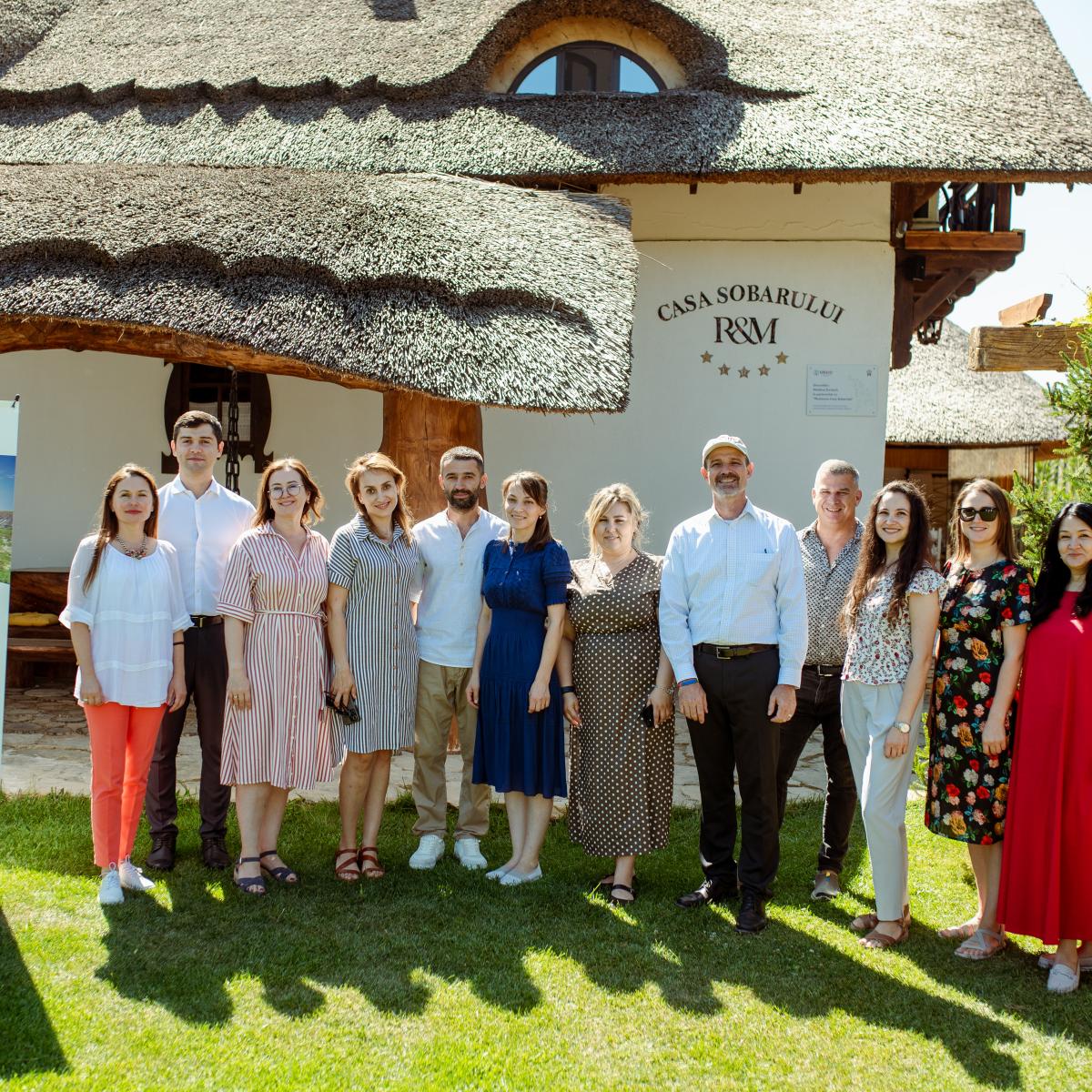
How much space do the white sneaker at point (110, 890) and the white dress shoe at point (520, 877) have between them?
55.0 inches

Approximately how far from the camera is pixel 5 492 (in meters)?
3.98

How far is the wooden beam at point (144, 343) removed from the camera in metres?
5.66

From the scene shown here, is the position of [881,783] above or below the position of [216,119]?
below

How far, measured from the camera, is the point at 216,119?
8305 mm

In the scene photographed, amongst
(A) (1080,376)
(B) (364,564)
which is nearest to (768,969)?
(B) (364,564)

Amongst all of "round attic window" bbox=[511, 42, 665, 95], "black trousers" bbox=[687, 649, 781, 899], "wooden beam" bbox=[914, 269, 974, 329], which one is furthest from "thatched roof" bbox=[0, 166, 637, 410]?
"wooden beam" bbox=[914, 269, 974, 329]

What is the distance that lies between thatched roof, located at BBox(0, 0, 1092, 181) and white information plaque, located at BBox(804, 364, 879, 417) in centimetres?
148

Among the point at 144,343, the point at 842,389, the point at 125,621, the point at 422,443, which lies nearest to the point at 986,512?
the point at 125,621

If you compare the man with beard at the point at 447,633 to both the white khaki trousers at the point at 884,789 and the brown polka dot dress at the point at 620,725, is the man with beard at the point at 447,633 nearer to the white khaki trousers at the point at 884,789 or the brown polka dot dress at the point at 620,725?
the brown polka dot dress at the point at 620,725

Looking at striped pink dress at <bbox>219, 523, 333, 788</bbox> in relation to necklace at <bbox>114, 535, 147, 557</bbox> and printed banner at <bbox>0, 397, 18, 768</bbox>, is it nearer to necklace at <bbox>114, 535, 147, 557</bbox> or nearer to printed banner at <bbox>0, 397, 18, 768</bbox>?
necklace at <bbox>114, 535, 147, 557</bbox>

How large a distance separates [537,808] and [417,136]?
5421mm

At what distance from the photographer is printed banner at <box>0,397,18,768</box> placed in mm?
3881

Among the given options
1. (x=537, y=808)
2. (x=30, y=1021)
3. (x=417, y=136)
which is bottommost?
(x=30, y=1021)

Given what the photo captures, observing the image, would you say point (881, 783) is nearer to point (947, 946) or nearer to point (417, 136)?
point (947, 946)
